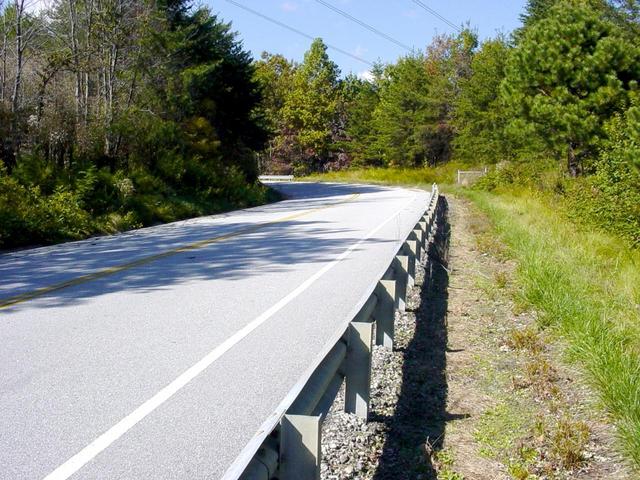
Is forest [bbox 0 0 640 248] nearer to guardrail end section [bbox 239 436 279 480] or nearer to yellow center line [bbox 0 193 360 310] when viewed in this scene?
yellow center line [bbox 0 193 360 310]

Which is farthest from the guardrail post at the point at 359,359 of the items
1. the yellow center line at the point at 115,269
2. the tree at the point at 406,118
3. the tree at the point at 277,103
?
the tree at the point at 277,103

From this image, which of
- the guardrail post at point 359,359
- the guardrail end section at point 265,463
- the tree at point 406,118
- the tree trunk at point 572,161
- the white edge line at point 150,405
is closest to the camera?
the guardrail end section at point 265,463

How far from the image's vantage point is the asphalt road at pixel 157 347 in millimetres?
4461

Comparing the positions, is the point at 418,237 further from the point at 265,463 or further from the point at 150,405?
the point at 265,463

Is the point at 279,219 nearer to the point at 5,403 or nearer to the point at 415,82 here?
the point at 5,403

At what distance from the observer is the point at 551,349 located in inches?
279

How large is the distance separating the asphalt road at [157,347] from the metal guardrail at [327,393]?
0.26 metres

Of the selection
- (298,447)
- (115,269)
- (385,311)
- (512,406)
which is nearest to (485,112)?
(115,269)

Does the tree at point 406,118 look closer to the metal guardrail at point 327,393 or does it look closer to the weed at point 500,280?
the weed at point 500,280

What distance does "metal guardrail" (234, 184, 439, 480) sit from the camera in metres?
3.07

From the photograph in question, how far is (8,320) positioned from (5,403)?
9.24 ft

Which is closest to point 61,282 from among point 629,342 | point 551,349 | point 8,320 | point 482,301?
point 8,320

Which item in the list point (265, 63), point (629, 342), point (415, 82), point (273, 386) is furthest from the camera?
point (265, 63)

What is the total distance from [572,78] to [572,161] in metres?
3.38
